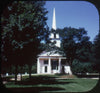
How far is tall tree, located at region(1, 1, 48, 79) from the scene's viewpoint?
1217 cm

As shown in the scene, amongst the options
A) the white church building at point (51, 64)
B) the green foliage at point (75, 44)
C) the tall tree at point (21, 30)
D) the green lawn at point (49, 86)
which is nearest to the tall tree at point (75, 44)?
the green foliage at point (75, 44)

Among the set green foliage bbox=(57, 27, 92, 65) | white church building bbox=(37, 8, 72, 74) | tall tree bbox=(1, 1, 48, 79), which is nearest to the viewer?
tall tree bbox=(1, 1, 48, 79)

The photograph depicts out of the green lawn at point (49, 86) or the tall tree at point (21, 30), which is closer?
the green lawn at point (49, 86)

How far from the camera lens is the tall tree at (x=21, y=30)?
39.9ft

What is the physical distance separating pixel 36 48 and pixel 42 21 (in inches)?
94.7

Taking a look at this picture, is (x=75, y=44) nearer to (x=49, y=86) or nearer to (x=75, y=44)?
(x=75, y=44)

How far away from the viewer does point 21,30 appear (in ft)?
41.5

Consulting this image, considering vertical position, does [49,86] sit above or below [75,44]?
below

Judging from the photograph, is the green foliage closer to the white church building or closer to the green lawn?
the white church building

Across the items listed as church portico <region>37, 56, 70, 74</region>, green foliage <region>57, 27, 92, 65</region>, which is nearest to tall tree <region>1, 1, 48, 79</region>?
green foliage <region>57, 27, 92, 65</region>

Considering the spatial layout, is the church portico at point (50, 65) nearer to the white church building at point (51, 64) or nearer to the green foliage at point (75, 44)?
the white church building at point (51, 64)

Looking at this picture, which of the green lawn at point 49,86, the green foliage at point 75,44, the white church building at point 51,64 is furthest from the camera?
the white church building at point 51,64

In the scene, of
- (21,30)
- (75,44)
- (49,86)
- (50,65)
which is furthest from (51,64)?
(21,30)

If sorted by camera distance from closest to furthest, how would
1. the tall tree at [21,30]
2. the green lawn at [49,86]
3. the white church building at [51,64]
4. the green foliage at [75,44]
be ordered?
the green lawn at [49,86] → the tall tree at [21,30] → the green foliage at [75,44] → the white church building at [51,64]
